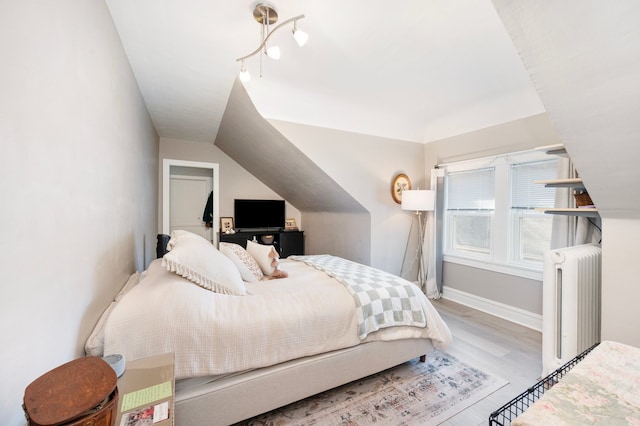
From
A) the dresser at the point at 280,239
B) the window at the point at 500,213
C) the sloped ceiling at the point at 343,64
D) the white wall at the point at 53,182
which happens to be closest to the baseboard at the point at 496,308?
the window at the point at 500,213

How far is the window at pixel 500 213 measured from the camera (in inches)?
114

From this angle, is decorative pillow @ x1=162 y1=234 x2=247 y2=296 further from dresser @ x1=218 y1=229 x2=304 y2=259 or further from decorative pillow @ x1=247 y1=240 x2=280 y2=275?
dresser @ x1=218 y1=229 x2=304 y2=259

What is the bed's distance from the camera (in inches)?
50.6

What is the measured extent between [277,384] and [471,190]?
10.7ft

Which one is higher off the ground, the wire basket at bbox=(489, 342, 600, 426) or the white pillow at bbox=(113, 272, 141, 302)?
the white pillow at bbox=(113, 272, 141, 302)

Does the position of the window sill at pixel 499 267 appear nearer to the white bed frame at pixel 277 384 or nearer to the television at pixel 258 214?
the white bed frame at pixel 277 384

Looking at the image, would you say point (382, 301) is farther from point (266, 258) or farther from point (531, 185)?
point (531, 185)

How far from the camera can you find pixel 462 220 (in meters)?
3.68

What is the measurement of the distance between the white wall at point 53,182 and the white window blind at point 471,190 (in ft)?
12.4

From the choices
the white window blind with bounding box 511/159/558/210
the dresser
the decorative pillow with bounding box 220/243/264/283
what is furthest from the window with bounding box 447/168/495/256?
the decorative pillow with bounding box 220/243/264/283

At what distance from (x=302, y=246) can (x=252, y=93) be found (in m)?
2.97

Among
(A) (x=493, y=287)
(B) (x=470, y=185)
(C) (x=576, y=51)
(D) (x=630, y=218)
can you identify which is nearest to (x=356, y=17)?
(C) (x=576, y=51)

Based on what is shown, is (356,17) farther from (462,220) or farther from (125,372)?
(462,220)

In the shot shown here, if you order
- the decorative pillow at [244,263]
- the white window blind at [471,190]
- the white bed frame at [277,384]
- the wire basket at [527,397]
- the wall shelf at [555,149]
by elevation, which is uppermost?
the wall shelf at [555,149]
